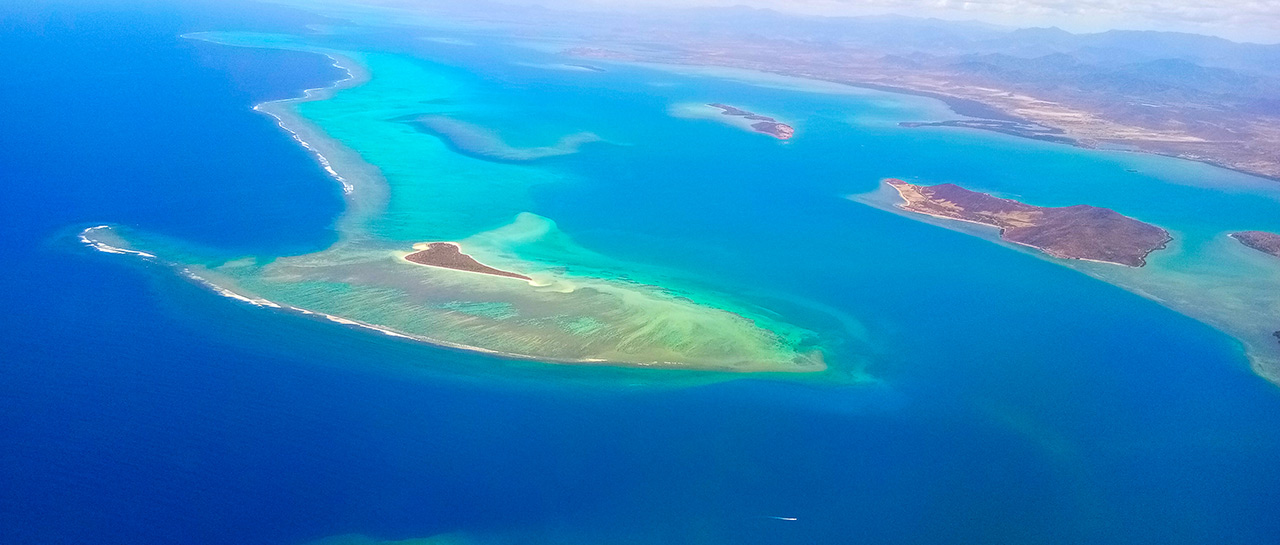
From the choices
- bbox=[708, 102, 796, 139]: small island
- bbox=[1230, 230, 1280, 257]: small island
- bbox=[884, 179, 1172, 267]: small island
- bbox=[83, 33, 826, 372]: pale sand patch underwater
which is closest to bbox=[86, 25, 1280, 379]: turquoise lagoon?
bbox=[83, 33, 826, 372]: pale sand patch underwater

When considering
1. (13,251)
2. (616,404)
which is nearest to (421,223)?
(13,251)

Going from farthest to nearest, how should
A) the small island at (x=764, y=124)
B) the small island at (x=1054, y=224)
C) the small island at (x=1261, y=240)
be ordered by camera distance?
the small island at (x=764, y=124) → the small island at (x=1261, y=240) → the small island at (x=1054, y=224)

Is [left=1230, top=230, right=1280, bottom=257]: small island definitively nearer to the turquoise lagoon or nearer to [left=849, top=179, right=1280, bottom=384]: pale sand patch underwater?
[left=849, top=179, right=1280, bottom=384]: pale sand patch underwater

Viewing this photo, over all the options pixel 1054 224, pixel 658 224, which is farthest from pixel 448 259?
pixel 1054 224

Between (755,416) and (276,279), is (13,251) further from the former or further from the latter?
(755,416)

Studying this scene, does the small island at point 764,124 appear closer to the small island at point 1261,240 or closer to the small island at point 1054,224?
the small island at point 1054,224

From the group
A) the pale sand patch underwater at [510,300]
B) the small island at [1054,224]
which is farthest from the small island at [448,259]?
the small island at [1054,224]
